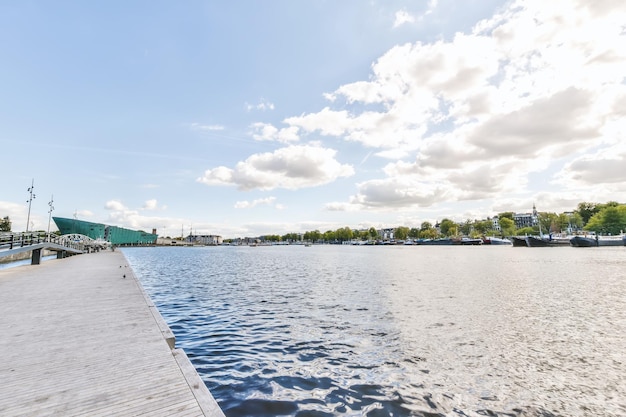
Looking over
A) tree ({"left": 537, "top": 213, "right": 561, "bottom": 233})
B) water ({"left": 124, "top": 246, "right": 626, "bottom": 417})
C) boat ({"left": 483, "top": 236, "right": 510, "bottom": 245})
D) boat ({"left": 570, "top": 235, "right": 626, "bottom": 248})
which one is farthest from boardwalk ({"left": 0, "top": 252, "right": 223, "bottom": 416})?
tree ({"left": 537, "top": 213, "right": 561, "bottom": 233})

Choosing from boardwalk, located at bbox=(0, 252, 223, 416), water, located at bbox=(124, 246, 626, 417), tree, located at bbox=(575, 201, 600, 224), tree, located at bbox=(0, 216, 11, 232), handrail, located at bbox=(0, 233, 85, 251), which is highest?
tree, located at bbox=(575, 201, 600, 224)

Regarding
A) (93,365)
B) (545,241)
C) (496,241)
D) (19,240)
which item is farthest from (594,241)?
(19,240)

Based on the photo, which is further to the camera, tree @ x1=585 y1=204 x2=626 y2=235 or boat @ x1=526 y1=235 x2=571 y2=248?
tree @ x1=585 y1=204 x2=626 y2=235

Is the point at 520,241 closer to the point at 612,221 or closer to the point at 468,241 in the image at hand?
the point at 612,221

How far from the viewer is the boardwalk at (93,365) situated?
522 centimetres

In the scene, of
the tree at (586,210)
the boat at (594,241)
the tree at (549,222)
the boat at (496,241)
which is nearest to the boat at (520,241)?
the boat at (594,241)

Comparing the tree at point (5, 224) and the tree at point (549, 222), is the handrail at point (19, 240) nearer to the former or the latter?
the tree at point (5, 224)

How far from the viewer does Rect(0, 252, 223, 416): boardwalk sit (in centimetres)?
522

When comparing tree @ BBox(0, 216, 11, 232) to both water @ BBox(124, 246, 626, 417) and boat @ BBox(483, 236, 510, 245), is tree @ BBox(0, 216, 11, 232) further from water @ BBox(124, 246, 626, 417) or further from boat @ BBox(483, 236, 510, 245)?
boat @ BBox(483, 236, 510, 245)

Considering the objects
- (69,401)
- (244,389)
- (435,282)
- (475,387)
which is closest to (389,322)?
(475,387)

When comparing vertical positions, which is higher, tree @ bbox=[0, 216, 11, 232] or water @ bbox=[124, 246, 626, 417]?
tree @ bbox=[0, 216, 11, 232]

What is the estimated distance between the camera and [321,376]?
877 centimetres

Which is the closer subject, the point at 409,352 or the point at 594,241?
the point at 409,352

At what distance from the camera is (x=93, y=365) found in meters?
6.98
